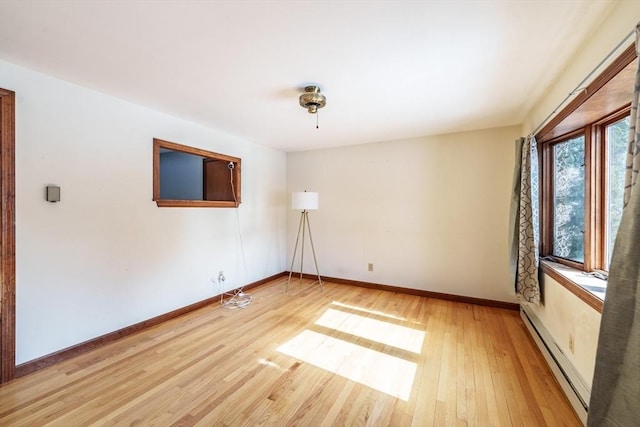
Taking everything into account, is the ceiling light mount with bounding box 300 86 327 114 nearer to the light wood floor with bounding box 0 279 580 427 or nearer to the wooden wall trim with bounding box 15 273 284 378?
the light wood floor with bounding box 0 279 580 427

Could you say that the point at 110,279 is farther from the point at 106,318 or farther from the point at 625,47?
the point at 625,47

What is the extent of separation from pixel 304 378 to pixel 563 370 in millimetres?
1842

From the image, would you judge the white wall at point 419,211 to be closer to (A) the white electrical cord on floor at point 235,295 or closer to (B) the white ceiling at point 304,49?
(B) the white ceiling at point 304,49

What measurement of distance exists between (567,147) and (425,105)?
1304 millimetres

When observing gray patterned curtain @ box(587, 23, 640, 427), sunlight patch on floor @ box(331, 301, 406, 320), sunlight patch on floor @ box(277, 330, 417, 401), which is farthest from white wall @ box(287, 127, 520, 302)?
gray patterned curtain @ box(587, 23, 640, 427)

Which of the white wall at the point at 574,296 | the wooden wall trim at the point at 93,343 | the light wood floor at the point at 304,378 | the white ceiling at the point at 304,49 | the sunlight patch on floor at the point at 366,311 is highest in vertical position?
the white ceiling at the point at 304,49

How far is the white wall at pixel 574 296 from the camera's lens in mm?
1279

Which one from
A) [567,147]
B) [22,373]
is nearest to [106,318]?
[22,373]

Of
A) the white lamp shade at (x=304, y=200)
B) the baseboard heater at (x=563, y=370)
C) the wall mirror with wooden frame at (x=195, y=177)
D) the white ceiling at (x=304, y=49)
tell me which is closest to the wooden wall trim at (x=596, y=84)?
the white ceiling at (x=304, y=49)

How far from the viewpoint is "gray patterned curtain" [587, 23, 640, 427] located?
2.82 feet

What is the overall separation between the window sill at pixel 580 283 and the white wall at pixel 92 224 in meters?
3.60

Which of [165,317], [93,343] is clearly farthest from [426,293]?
[93,343]

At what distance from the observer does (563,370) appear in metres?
1.82

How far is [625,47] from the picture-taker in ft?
3.91
